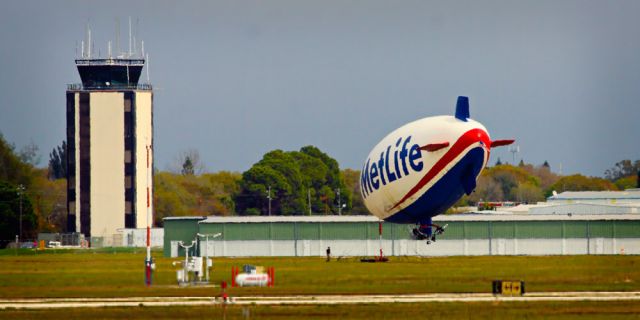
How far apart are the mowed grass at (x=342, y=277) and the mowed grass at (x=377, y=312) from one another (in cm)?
983

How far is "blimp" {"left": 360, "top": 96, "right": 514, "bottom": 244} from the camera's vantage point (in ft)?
315

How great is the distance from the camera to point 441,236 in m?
140

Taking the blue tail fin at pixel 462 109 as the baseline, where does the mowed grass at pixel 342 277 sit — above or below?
below

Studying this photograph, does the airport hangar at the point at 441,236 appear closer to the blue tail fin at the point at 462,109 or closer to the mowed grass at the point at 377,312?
the blue tail fin at the point at 462,109

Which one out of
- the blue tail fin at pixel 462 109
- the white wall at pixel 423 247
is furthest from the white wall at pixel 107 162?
the blue tail fin at pixel 462 109

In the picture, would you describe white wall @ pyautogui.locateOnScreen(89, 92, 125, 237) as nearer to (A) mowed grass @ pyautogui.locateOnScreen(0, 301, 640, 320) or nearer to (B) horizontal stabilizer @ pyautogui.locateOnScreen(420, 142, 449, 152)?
(B) horizontal stabilizer @ pyautogui.locateOnScreen(420, 142, 449, 152)

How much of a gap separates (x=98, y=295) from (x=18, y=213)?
367ft

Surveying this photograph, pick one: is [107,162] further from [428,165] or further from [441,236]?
[428,165]

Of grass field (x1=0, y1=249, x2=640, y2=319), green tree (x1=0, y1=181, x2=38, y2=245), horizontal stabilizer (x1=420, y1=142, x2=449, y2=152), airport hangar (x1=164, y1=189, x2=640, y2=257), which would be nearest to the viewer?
grass field (x1=0, y1=249, x2=640, y2=319)

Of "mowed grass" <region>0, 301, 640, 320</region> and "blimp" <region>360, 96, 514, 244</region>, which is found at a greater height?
"blimp" <region>360, 96, 514, 244</region>

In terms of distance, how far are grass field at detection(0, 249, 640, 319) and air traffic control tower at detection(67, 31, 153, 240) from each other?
69715 millimetres

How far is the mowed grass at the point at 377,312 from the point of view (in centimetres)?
6069

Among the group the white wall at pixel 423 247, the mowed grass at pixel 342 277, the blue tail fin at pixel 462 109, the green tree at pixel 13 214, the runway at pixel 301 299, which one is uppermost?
the blue tail fin at pixel 462 109

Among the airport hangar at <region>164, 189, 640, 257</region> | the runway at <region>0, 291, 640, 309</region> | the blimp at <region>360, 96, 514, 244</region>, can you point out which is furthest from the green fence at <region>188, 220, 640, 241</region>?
the runway at <region>0, 291, 640, 309</region>
